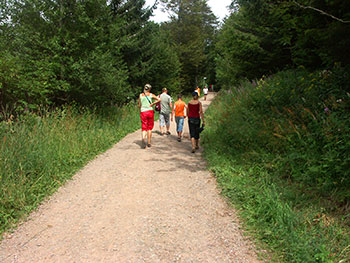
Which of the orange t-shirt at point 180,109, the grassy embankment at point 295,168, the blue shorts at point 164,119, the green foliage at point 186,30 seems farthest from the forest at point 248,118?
the green foliage at point 186,30

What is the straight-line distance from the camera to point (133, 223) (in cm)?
387

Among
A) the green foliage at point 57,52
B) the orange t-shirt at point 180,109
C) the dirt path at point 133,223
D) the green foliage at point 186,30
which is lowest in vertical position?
the dirt path at point 133,223

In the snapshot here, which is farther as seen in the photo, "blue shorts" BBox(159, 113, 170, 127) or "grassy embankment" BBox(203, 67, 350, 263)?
"blue shorts" BBox(159, 113, 170, 127)

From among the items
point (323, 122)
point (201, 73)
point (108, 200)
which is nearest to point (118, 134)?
point (108, 200)

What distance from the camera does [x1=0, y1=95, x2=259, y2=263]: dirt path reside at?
3178 millimetres

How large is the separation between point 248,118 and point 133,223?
5.31 meters

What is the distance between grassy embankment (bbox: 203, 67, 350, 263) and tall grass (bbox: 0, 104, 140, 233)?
11.5 ft

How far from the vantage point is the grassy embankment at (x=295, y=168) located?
10.7ft

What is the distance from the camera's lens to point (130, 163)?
7004 millimetres

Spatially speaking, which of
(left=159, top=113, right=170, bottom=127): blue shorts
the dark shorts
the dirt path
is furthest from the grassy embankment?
(left=159, top=113, right=170, bottom=127): blue shorts

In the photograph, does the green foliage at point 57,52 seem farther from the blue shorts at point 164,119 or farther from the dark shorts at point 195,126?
the dark shorts at point 195,126

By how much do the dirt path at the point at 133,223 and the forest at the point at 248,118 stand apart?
35cm

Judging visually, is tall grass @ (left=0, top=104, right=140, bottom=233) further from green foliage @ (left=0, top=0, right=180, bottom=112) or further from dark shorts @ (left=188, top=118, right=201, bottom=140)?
dark shorts @ (left=188, top=118, right=201, bottom=140)

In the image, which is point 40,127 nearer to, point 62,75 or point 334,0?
point 62,75
